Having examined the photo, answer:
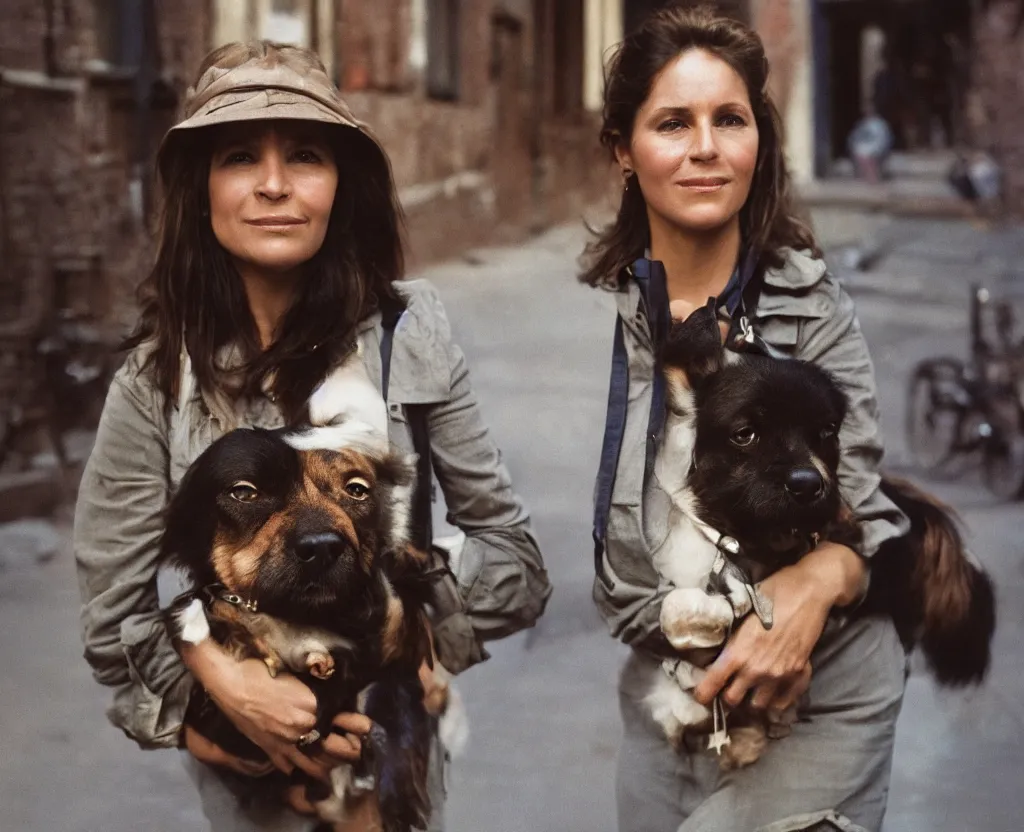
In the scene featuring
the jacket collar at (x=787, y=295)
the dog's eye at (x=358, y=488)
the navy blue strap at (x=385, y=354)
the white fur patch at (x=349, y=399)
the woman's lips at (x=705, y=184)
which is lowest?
the dog's eye at (x=358, y=488)

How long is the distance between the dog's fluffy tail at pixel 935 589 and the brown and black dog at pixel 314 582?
2.11 ft

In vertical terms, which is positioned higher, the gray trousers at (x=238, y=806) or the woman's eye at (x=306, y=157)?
the woman's eye at (x=306, y=157)

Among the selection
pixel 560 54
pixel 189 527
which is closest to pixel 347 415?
pixel 189 527

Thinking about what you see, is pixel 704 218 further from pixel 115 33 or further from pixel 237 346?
pixel 115 33

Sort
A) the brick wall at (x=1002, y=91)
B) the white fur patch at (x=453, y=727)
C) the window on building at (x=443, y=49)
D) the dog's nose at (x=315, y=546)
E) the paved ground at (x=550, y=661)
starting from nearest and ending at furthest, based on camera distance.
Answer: the dog's nose at (x=315, y=546)
the white fur patch at (x=453, y=727)
the paved ground at (x=550, y=661)
the brick wall at (x=1002, y=91)
the window on building at (x=443, y=49)

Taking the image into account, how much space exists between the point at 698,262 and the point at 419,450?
0.46 meters

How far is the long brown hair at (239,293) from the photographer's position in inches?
71.7

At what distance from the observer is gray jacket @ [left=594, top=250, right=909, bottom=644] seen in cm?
185

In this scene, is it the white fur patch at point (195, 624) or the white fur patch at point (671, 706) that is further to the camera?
the white fur patch at point (671, 706)

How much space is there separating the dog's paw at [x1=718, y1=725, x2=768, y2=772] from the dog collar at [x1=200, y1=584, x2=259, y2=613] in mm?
648

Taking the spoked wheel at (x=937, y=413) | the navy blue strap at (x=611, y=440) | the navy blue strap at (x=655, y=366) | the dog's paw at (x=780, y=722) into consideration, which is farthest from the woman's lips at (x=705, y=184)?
the spoked wheel at (x=937, y=413)

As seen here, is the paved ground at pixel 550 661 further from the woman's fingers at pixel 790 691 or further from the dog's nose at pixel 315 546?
the dog's nose at pixel 315 546

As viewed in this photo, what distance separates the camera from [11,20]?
12.6 feet

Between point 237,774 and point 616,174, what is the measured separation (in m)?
1.00
